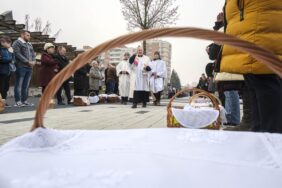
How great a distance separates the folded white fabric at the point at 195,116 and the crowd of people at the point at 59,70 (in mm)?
2807

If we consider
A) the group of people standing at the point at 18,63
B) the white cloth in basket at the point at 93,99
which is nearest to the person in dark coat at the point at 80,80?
the white cloth in basket at the point at 93,99

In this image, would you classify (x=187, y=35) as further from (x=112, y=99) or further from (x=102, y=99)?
(x=112, y=99)

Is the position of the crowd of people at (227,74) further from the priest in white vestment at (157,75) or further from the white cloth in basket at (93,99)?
the white cloth in basket at (93,99)

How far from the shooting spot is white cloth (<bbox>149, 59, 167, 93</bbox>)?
10180 millimetres

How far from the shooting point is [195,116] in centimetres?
286

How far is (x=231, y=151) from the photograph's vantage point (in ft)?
2.82

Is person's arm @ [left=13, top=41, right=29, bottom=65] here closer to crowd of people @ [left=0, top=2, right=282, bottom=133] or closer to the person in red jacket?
crowd of people @ [left=0, top=2, right=282, bottom=133]

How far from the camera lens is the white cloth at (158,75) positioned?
401 inches

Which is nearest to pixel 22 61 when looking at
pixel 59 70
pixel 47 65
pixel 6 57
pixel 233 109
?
pixel 6 57

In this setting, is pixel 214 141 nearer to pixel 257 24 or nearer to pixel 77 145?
pixel 77 145

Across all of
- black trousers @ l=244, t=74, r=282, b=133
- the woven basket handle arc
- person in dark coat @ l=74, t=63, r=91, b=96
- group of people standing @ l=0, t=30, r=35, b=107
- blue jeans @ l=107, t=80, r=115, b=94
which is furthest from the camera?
blue jeans @ l=107, t=80, r=115, b=94

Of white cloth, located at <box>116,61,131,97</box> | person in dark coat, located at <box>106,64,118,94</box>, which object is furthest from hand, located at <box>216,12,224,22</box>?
person in dark coat, located at <box>106,64,118,94</box>

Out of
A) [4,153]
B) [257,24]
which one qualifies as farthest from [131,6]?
[4,153]

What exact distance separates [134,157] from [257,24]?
136cm
